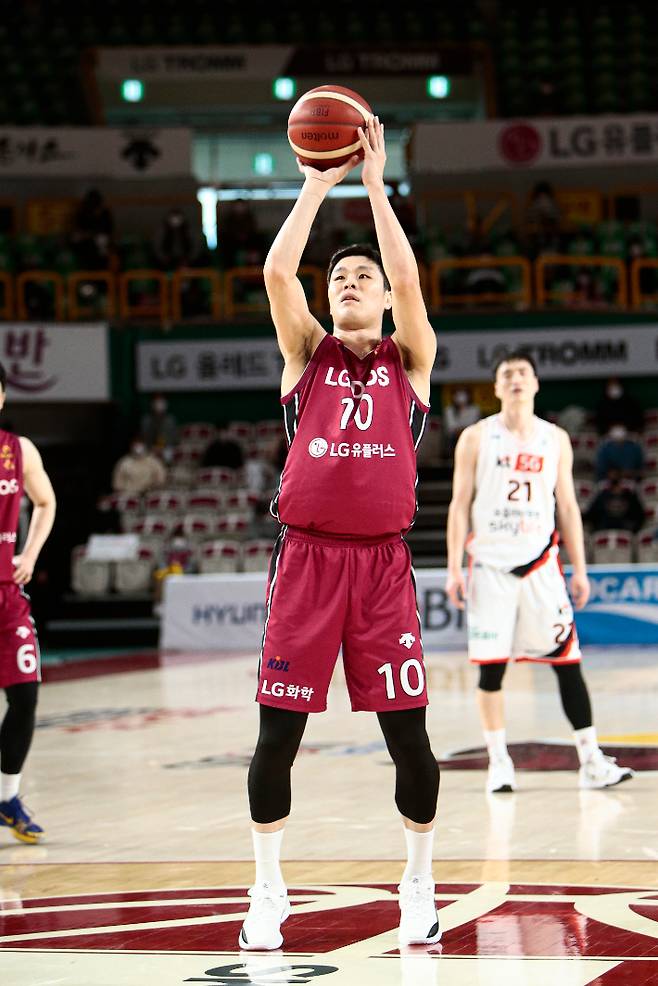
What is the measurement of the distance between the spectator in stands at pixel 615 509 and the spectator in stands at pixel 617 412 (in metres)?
2.84

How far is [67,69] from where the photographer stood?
27.8m

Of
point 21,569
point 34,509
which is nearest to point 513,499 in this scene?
point 34,509

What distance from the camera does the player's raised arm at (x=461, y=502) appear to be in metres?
6.90

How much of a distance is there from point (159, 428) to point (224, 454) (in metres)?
1.40

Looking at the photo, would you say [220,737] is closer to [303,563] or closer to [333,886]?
[333,886]

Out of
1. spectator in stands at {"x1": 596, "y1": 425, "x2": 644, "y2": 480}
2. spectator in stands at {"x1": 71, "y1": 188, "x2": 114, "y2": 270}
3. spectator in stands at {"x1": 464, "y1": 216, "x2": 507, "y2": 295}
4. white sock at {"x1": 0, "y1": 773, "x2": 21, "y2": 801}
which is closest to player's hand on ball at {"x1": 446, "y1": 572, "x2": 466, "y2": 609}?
white sock at {"x1": 0, "y1": 773, "x2": 21, "y2": 801}

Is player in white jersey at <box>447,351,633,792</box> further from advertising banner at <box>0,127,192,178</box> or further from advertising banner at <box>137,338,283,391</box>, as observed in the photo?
advertising banner at <box>0,127,192,178</box>

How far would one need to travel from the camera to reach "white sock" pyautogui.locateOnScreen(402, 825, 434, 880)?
13.7ft

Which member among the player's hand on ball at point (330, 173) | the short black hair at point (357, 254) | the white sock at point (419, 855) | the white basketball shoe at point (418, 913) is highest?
the player's hand on ball at point (330, 173)

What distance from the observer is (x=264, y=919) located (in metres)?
4.04

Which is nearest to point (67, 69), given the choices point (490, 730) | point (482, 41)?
point (482, 41)

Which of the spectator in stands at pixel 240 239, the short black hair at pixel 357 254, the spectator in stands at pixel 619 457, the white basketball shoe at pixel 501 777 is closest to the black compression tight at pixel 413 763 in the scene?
the short black hair at pixel 357 254

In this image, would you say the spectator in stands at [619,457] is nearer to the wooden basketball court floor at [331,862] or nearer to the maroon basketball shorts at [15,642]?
the wooden basketball court floor at [331,862]

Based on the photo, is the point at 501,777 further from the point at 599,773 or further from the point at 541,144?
the point at 541,144
